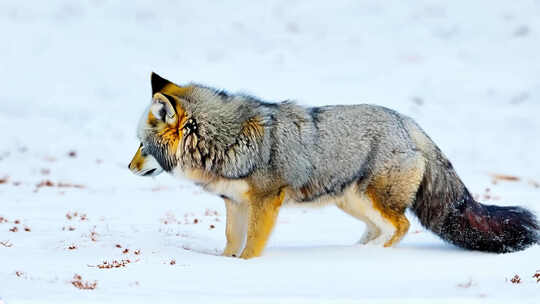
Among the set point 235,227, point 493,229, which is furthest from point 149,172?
point 493,229

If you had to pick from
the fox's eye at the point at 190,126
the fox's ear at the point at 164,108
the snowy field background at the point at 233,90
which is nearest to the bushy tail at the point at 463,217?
the snowy field background at the point at 233,90

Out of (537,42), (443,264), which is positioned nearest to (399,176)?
(443,264)

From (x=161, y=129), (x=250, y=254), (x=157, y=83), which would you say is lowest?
(x=250, y=254)

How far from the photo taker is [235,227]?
1009cm

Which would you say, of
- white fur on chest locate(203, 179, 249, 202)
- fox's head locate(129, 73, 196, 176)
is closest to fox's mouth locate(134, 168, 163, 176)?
fox's head locate(129, 73, 196, 176)

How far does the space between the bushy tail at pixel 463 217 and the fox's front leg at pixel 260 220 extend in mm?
1974

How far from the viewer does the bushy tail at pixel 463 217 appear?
32.0 ft

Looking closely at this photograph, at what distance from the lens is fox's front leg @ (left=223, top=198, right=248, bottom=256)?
396 inches

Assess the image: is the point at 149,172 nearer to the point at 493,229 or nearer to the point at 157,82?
the point at 157,82

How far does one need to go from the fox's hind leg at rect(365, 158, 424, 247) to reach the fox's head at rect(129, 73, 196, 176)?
2516 mm

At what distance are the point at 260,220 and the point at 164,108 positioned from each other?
182 cm

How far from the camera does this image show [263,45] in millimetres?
31078

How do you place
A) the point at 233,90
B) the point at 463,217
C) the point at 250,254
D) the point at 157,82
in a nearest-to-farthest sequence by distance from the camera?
the point at 250,254
the point at 157,82
the point at 463,217
the point at 233,90

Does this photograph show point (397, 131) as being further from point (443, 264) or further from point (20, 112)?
point (20, 112)
